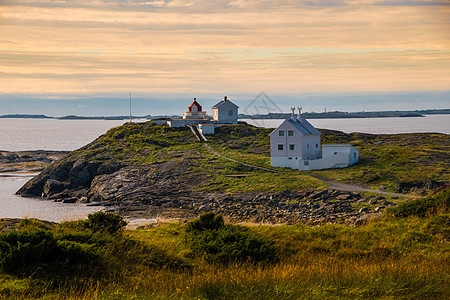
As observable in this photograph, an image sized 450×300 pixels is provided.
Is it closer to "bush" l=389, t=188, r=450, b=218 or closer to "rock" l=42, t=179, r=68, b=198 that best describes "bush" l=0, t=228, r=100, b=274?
"bush" l=389, t=188, r=450, b=218

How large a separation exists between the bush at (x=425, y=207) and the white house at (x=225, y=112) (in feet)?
206

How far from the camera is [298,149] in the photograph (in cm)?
5306

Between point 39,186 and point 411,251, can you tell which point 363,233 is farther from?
point 39,186

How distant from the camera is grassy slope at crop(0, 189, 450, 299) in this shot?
8812 millimetres

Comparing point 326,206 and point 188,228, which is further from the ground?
point 188,228

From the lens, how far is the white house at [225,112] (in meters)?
81.1

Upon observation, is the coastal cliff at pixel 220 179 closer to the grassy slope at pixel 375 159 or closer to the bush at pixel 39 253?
the grassy slope at pixel 375 159

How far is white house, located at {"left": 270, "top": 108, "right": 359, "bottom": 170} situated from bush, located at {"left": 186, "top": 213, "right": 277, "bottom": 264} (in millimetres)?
37686

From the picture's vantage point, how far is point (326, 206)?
36219mm

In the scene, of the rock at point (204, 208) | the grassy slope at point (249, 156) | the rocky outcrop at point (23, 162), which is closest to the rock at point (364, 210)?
the grassy slope at point (249, 156)

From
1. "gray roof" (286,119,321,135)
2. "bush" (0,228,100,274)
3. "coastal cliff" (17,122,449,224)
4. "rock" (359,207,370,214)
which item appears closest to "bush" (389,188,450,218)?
"coastal cliff" (17,122,449,224)

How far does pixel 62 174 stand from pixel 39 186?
126 inches

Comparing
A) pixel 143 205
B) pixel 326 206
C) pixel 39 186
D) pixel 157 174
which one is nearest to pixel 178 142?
pixel 157 174

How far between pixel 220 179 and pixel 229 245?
35765 millimetres
